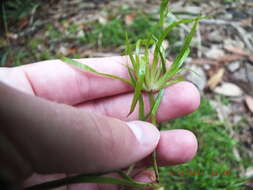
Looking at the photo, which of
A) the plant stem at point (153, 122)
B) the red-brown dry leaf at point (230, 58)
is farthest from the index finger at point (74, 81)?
the red-brown dry leaf at point (230, 58)

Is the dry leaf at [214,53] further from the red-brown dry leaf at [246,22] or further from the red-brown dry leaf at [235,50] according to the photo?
the red-brown dry leaf at [246,22]

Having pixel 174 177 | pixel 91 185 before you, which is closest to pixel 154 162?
pixel 91 185

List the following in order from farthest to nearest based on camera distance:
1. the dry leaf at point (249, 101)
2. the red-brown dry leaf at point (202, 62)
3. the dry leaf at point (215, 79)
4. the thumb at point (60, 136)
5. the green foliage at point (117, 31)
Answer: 1. the green foliage at point (117, 31)
2. the red-brown dry leaf at point (202, 62)
3. the dry leaf at point (215, 79)
4. the dry leaf at point (249, 101)
5. the thumb at point (60, 136)

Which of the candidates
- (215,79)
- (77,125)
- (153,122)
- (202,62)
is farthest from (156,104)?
(202,62)

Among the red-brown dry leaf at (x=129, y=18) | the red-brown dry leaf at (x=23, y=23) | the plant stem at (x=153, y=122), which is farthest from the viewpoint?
the red-brown dry leaf at (x=23, y=23)

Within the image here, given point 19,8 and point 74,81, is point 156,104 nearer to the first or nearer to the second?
point 74,81

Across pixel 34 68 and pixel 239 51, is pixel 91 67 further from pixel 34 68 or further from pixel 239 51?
pixel 239 51
